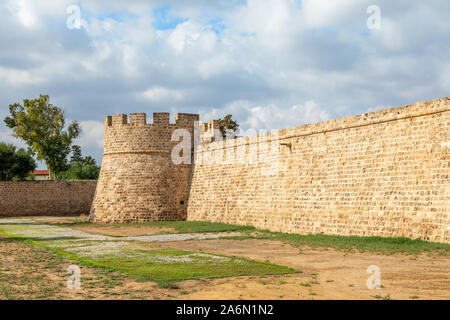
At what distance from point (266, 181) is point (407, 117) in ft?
21.3

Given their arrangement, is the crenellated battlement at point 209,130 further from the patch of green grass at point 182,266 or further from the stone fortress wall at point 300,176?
the patch of green grass at point 182,266

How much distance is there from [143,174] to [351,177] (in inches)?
447

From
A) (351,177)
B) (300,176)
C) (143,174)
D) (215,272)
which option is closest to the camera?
(215,272)

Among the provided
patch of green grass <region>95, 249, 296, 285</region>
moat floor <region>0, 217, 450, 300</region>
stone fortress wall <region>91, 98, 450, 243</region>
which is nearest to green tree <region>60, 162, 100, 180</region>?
stone fortress wall <region>91, 98, 450, 243</region>

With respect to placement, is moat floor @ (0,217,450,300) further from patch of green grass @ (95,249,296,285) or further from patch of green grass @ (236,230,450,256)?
patch of green grass @ (236,230,450,256)

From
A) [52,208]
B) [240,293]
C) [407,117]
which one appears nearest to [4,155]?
[52,208]

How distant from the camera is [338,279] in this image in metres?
7.32

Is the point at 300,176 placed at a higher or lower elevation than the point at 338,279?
higher

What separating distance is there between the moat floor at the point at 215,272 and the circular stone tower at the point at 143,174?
9.33m

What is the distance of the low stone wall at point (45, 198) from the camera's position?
3052cm

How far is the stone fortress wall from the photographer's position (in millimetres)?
11789

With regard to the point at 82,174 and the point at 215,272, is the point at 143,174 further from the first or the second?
Result: the point at 82,174

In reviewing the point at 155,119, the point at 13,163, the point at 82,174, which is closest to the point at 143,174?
the point at 155,119
